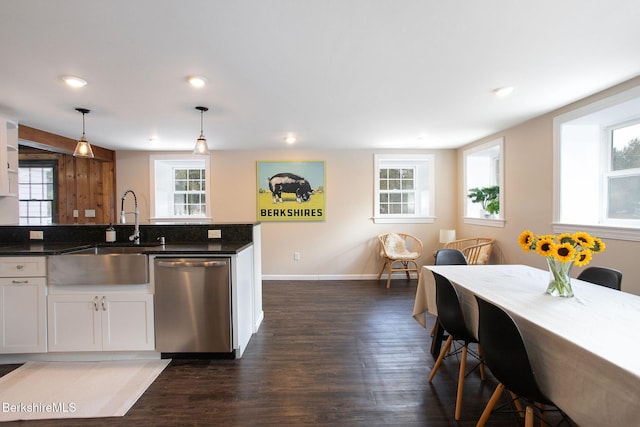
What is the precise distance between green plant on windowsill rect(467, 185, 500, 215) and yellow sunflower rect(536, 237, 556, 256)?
8.45ft

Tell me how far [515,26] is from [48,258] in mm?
3671

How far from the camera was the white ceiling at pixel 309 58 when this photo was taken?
4.74 feet

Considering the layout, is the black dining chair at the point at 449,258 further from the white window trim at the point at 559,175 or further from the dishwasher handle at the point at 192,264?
the dishwasher handle at the point at 192,264

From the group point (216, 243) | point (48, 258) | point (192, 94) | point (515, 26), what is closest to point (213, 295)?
point (216, 243)

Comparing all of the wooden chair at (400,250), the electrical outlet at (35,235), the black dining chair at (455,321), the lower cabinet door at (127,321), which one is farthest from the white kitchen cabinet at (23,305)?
the wooden chair at (400,250)

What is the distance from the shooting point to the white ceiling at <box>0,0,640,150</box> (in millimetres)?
1444

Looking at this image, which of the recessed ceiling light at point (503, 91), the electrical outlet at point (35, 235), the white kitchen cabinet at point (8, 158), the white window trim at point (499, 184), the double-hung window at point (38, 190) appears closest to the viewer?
the recessed ceiling light at point (503, 91)

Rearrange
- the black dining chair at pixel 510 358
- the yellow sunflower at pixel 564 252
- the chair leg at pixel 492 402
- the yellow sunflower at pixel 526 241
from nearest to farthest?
Result: the black dining chair at pixel 510 358 < the chair leg at pixel 492 402 < the yellow sunflower at pixel 564 252 < the yellow sunflower at pixel 526 241

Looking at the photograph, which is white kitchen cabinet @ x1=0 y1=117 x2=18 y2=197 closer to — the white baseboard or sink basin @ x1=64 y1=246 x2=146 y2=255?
sink basin @ x1=64 y1=246 x2=146 y2=255

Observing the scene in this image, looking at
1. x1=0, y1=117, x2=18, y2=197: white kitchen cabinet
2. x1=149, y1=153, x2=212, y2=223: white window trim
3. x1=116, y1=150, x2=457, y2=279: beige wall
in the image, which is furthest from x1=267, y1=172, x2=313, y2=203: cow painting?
x1=0, y1=117, x2=18, y2=197: white kitchen cabinet

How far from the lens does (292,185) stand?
475 cm

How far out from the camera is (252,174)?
15.6ft

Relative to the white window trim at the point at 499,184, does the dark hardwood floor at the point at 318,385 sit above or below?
A: below

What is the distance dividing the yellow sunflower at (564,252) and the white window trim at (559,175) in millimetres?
1411
